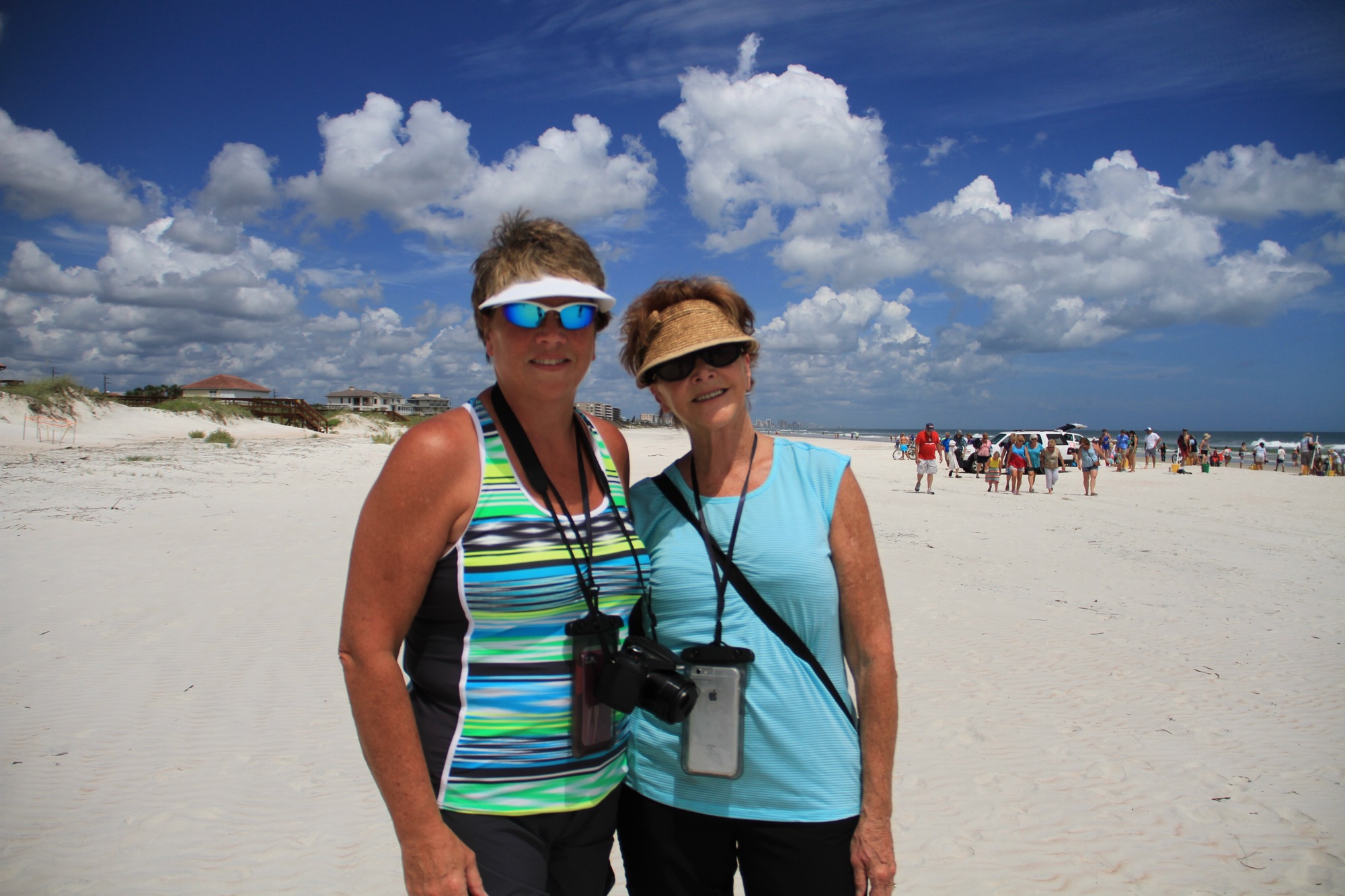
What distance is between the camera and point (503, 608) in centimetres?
159

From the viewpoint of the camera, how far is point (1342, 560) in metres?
10.8

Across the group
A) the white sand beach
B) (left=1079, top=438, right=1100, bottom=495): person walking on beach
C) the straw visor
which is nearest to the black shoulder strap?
the straw visor

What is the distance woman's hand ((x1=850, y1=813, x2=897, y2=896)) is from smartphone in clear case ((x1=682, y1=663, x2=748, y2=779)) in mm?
358

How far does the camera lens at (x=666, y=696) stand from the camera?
5.55ft

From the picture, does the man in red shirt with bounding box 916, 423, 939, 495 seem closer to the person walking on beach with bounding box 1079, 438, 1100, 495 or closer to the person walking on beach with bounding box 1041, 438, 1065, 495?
the person walking on beach with bounding box 1041, 438, 1065, 495

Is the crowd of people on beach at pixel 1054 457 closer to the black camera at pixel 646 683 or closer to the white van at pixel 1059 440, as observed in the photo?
the white van at pixel 1059 440

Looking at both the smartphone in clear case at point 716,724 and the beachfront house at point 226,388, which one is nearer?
the smartphone in clear case at point 716,724

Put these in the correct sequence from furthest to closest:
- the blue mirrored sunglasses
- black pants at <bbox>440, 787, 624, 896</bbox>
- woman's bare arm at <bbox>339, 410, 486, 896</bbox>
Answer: the blue mirrored sunglasses → black pants at <bbox>440, 787, 624, 896</bbox> → woman's bare arm at <bbox>339, 410, 486, 896</bbox>

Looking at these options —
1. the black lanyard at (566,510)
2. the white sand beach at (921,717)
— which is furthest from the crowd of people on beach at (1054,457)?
the black lanyard at (566,510)

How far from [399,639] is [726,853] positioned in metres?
1.03

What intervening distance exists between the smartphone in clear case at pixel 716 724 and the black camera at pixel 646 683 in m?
0.07

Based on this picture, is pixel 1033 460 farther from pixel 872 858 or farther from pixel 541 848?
pixel 541 848

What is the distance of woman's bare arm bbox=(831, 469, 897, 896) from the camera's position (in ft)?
6.02

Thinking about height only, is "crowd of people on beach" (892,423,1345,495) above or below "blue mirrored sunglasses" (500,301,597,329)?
below
